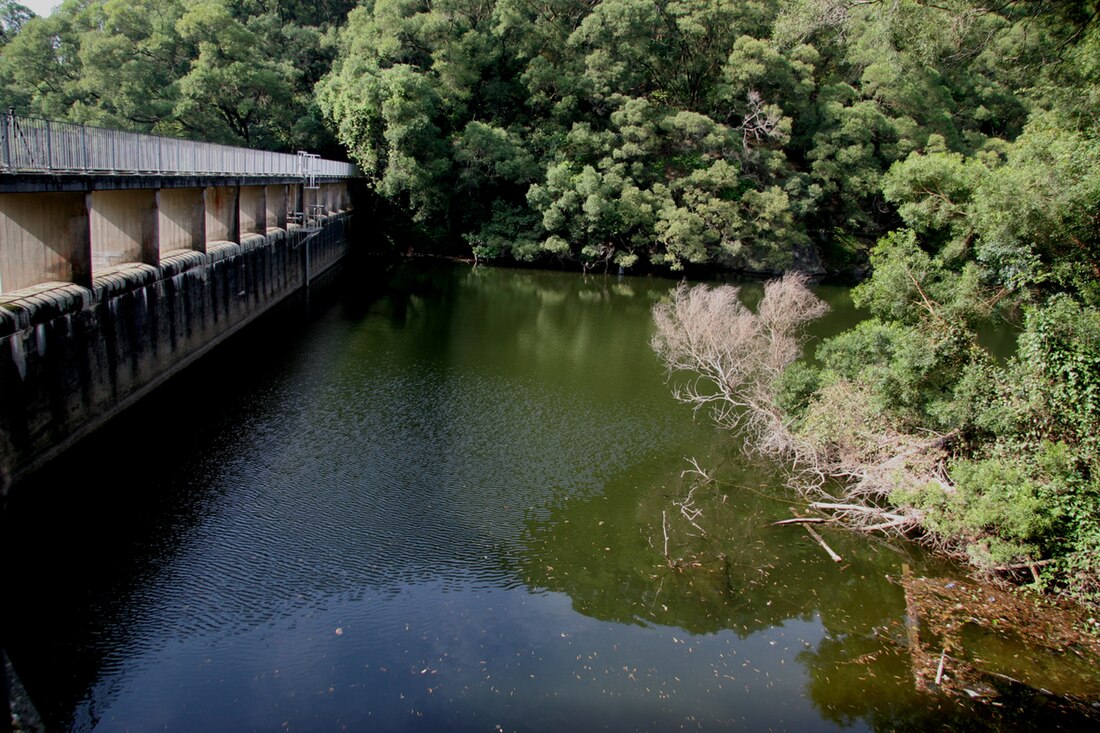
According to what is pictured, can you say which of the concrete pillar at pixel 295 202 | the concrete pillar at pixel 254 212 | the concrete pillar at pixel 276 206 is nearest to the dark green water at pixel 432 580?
the concrete pillar at pixel 254 212

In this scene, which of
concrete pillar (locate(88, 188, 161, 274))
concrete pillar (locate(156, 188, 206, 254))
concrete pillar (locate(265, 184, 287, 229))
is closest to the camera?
concrete pillar (locate(88, 188, 161, 274))

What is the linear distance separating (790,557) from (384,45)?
42.5 metres

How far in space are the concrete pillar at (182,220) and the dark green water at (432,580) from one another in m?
5.96

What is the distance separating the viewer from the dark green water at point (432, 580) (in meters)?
9.65

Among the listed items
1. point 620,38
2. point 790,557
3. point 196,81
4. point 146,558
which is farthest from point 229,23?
point 790,557

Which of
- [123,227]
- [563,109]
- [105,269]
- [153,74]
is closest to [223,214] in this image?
[123,227]

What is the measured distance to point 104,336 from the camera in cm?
1733

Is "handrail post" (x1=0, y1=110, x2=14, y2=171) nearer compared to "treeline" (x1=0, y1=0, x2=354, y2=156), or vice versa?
"handrail post" (x1=0, y1=110, x2=14, y2=171)

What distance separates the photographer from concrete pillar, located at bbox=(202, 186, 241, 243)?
2791 centimetres

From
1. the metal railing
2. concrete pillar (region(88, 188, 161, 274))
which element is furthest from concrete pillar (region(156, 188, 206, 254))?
concrete pillar (region(88, 188, 161, 274))

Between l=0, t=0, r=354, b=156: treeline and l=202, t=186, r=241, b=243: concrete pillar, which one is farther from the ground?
l=0, t=0, r=354, b=156: treeline

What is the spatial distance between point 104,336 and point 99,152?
422 centimetres

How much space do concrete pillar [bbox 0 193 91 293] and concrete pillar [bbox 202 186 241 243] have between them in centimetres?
1150

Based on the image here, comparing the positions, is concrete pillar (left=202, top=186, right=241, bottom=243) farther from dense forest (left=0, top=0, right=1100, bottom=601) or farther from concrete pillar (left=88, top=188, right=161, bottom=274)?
dense forest (left=0, top=0, right=1100, bottom=601)
